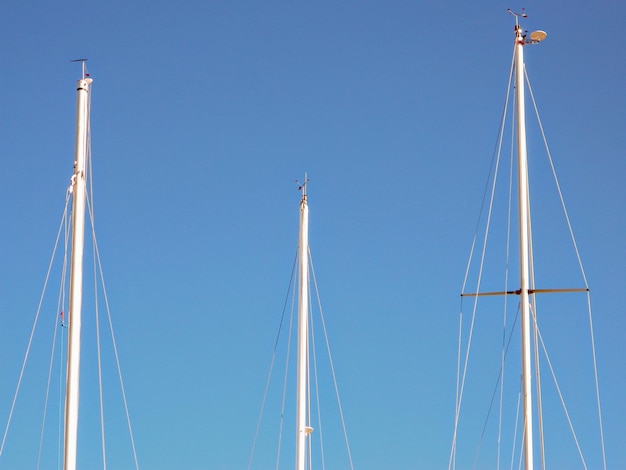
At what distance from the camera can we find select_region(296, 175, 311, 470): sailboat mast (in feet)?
146

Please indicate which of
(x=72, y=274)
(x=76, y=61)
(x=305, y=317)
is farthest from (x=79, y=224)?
(x=305, y=317)

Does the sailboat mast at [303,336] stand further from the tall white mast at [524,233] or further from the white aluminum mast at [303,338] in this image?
the tall white mast at [524,233]

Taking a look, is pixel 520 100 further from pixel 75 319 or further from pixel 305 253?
pixel 75 319

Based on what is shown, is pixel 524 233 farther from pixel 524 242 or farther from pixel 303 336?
pixel 303 336

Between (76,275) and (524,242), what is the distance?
1125 centimetres

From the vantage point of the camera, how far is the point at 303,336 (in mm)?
45500

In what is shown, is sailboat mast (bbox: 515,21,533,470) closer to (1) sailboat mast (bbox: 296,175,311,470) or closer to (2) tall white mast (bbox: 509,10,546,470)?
(2) tall white mast (bbox: 509,10,546,470)

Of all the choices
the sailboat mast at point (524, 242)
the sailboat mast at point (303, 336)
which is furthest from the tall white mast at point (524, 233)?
the sailboat mast at point (303, 336)

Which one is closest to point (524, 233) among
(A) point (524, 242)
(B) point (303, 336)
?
(A) point (524, 242)

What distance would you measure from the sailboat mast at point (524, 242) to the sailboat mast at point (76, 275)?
1092 cm

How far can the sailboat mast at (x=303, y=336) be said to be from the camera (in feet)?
146

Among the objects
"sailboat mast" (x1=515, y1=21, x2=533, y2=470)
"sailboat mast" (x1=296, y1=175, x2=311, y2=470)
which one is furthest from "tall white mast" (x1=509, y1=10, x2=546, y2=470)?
"sailboat mast" (x1=296, y1=175, x2=311, y2=470)

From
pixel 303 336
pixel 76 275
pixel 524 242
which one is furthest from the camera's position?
pixel 303 336

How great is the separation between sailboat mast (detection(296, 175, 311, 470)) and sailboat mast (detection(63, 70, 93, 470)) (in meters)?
9.95
